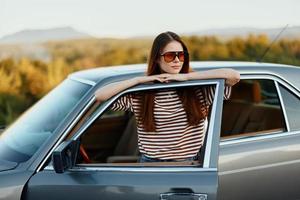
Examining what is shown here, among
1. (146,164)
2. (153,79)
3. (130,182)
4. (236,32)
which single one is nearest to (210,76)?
(153,79)

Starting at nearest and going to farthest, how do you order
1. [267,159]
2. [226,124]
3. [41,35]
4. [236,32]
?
[267,159] < [226,124] < [41,35] < [236,32]

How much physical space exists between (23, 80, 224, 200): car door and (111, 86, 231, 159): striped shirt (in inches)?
5.1

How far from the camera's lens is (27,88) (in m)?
8.59

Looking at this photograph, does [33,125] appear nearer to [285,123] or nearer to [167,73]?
[167,73]

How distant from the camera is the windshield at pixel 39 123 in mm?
3539

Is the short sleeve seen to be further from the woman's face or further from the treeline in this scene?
the treeline

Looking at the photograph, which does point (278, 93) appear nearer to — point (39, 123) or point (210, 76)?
point (210, 76)

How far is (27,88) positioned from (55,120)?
505 cm

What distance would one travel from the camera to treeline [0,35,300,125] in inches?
336

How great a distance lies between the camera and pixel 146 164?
336cm

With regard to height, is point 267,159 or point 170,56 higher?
point 170,56

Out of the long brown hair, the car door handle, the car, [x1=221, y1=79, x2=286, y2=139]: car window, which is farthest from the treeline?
the car door handle

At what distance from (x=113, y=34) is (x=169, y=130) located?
6177 mm

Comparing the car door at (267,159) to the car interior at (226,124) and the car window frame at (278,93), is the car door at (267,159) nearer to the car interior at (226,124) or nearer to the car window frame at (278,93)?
the car window frame at (278,93)
